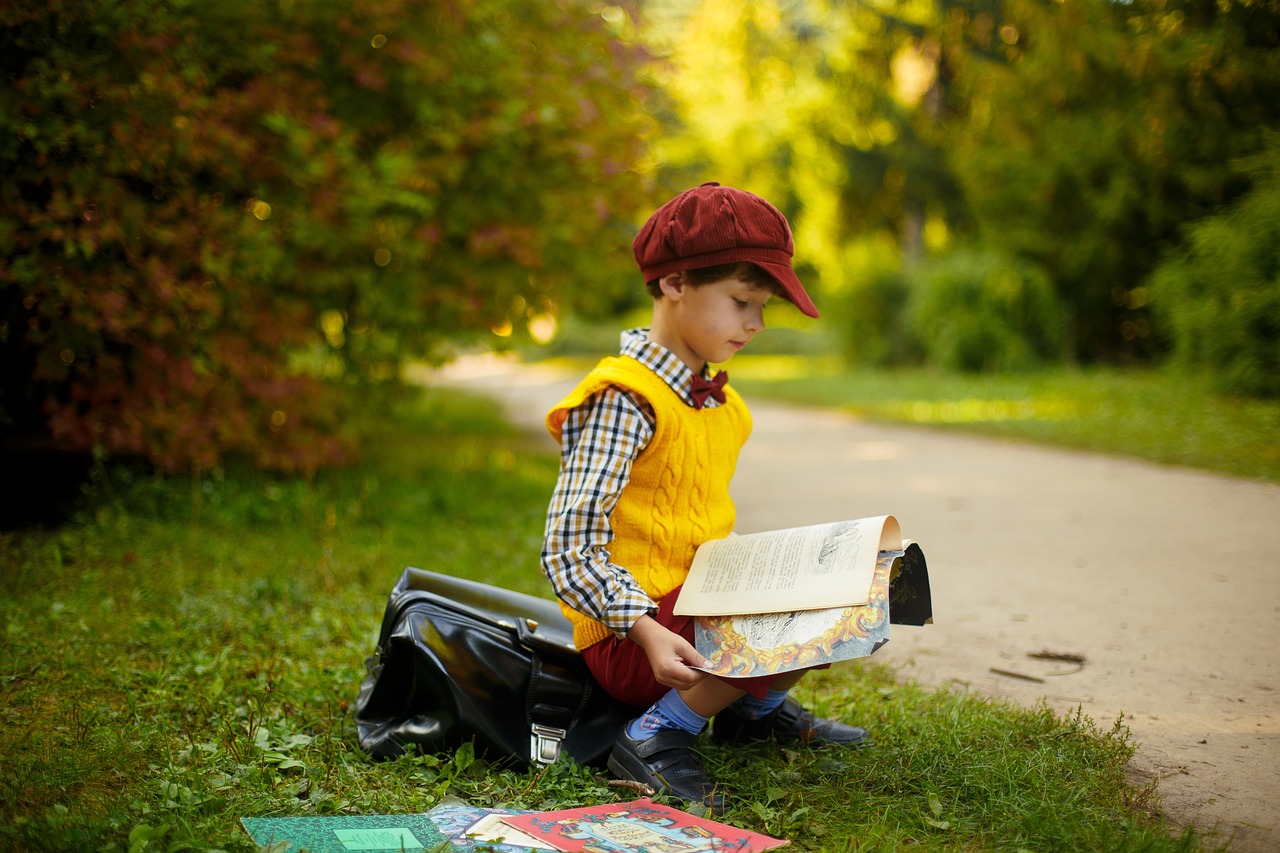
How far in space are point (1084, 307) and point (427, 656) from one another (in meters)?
13.4

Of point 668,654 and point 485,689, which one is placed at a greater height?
point 668,654

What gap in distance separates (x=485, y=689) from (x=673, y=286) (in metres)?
0.98

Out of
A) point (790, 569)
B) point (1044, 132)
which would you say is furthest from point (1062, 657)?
point (1044, 132)

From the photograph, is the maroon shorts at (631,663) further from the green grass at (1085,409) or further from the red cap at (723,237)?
the green grass at (1085,409)

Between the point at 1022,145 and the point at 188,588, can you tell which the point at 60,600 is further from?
the point at 1022,145

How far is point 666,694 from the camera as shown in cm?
229

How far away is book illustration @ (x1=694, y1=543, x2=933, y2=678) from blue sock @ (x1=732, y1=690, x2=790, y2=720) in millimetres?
342

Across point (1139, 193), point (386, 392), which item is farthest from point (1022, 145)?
point (386, 392)

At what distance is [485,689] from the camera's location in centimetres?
235

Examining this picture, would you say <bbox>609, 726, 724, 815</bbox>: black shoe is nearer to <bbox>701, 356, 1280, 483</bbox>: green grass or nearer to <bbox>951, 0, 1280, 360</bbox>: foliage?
<bbox>701, 356, 1280, 483</bbox>: green grass

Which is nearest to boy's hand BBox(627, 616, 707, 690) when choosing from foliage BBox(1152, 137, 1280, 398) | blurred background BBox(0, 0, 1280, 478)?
blurred background BBox(0, 0, 1280, 478)

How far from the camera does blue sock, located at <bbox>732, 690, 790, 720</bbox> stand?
2415 mm

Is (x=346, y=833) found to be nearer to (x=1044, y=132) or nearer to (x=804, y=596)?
(x=804, y=596)

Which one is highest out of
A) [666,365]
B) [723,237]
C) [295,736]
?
[723,237]
